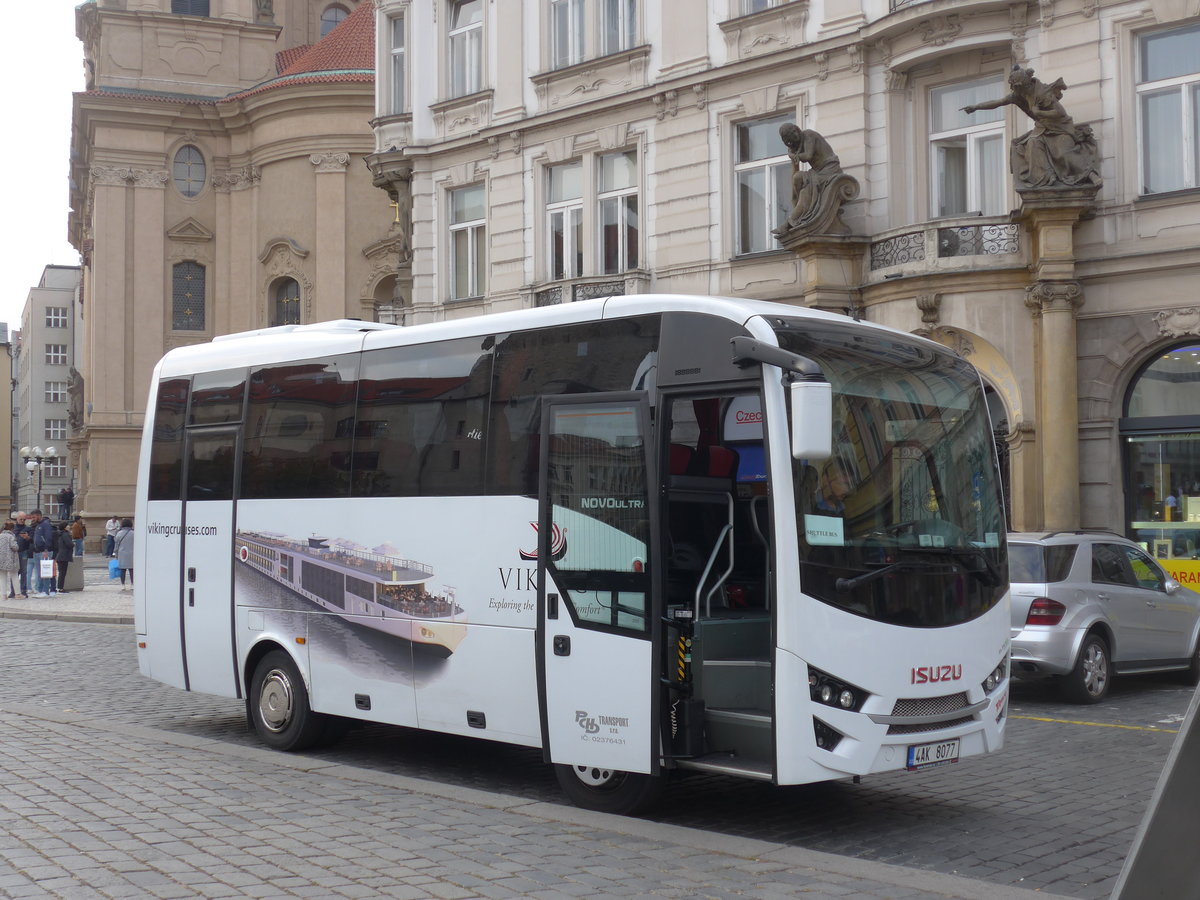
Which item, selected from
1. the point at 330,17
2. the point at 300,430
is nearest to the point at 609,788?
the point at 300,430

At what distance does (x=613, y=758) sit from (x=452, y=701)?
1.59m

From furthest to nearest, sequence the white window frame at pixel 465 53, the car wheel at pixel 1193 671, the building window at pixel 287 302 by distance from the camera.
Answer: the building window at pixel 287 302 < the white window frame at pixel 465 53 < the car wheel at pixel 1193 671

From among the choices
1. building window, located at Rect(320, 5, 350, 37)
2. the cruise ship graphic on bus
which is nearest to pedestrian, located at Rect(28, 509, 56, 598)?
the cruise ship graphic on bus

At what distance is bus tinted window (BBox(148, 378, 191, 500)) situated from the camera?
12273mm

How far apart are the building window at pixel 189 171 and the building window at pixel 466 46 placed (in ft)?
89.5

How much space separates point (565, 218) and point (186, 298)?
99.3 feet

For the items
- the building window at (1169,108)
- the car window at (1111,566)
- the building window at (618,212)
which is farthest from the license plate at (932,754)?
the building window at (618,212)

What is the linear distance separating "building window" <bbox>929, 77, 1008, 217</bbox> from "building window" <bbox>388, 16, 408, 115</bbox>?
43.6ft

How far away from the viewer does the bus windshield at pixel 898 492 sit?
794 centimetres

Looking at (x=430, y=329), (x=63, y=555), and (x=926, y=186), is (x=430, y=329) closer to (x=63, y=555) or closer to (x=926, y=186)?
(x=926, y=186)

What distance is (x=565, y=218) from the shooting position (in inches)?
1091

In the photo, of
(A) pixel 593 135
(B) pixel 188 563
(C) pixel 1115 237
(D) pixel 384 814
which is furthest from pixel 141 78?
(D) pixel 384 814

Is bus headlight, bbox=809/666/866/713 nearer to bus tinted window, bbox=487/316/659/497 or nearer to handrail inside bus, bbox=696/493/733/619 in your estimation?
handrail inside bus, bbox=696/493/733/619

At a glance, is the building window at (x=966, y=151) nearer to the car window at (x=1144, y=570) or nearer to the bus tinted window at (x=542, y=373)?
the car window at (x=1144, y=570)
